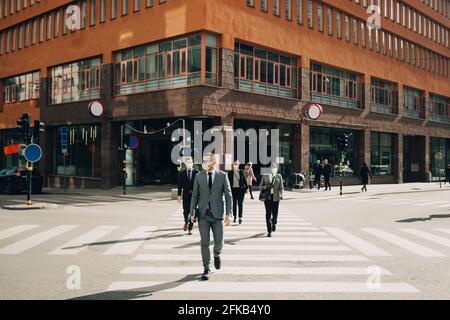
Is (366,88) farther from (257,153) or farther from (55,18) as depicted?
(55,18)

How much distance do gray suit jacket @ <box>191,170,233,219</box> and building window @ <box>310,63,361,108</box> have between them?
2658cm

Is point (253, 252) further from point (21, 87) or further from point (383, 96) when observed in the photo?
point (21, 87)

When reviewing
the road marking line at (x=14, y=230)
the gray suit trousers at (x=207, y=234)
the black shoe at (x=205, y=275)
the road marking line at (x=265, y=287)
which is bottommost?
the road marking line at (x=265, y=287)

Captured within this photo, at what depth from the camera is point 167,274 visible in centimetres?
718

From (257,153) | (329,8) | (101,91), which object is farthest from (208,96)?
(329,8)

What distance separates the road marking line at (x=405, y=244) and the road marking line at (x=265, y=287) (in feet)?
9.07

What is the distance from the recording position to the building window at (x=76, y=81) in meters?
32.2

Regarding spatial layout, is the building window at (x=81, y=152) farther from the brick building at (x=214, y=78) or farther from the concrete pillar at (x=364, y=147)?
the concrete pillar at (x=364, y=147)

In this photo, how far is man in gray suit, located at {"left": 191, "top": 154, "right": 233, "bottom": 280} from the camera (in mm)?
7191

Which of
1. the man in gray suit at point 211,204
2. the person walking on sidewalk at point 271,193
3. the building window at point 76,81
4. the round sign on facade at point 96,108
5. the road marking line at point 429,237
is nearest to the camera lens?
the man in gray suit at point 211,204

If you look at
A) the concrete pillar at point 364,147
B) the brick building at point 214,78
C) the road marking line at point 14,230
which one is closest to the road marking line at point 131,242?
the road marking line at point 14,230

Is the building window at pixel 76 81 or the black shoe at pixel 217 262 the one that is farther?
the building window at pixel 76 81

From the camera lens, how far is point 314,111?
3200 centimetres

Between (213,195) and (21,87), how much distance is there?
37163 millimetres
